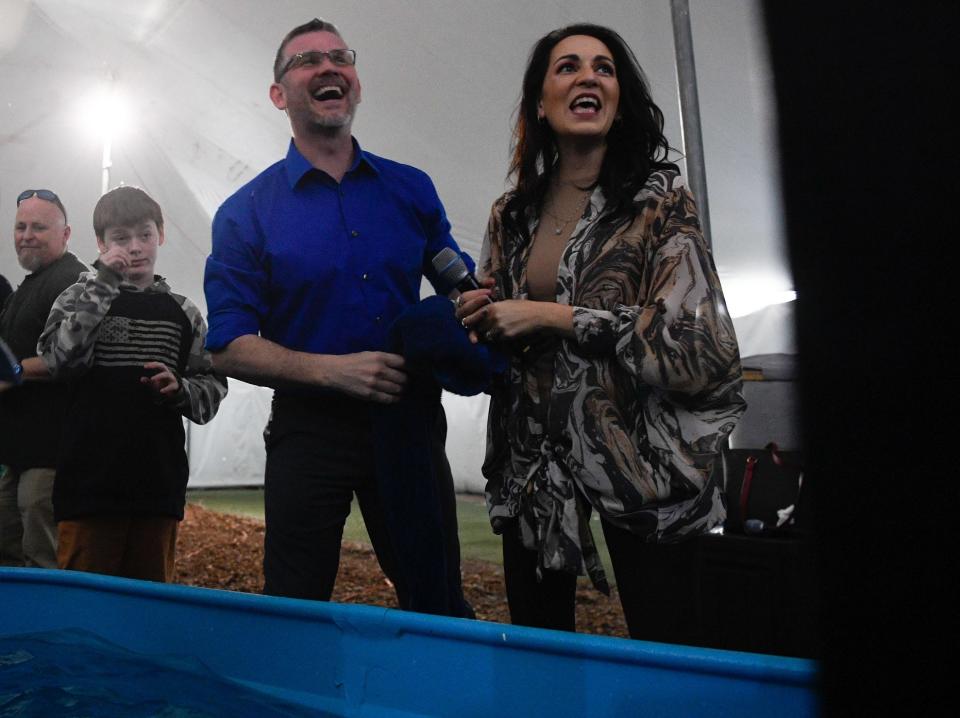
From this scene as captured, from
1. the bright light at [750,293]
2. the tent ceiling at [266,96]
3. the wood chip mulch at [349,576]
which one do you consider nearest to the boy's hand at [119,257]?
the wood chip mulch at [349,576]

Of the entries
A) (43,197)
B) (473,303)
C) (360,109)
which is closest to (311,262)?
(473,303)

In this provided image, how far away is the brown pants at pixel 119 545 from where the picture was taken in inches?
66.9

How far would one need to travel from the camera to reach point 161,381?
5.75 feet

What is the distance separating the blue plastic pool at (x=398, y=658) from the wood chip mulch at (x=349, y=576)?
1621mm

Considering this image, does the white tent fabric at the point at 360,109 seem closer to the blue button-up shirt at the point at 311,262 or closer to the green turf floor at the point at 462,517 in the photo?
the green turf floor at the point at 462,517

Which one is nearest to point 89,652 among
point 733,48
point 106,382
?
point 106,382

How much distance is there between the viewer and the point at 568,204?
1.09 m

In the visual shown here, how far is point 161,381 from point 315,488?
0.74 metres

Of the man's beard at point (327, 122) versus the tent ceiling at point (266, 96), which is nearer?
the man's beard at point (327, 122)

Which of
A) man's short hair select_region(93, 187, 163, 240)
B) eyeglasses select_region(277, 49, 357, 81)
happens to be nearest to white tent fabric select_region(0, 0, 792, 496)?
man's short hair select_region(93, 187, 163, 240)

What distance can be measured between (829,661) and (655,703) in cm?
66

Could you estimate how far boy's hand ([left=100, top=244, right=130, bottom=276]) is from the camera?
6.02 feet

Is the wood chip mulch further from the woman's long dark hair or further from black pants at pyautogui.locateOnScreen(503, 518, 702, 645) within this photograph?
the woman's long dark hair

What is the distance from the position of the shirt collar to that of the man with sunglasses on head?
3.02 feet
